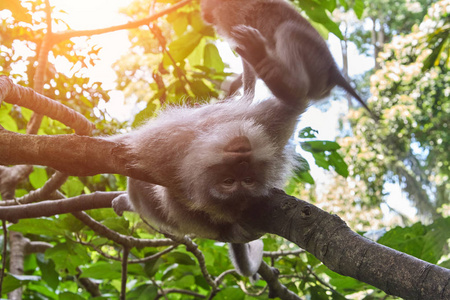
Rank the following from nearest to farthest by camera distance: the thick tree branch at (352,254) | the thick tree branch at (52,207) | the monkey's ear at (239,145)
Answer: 1. the thick tree branch at (352,254)
2. the monkey's ear at (239,145)
3. the thick tree branch at (52,207)

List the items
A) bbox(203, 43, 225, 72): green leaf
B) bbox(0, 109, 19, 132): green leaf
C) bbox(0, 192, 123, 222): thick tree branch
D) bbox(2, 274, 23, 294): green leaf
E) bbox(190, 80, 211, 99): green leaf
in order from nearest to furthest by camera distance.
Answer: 1. bbox(0, 192, 123, 222): thick tree branch
2. bbox(2, 274, 23, 294): green leaf
3. bbox(0, 109, 19, 132): green leaf
4. bbox(190, 80, 211, 99): green leaf
5. bbox(203, 43, 225, 72): green leaf

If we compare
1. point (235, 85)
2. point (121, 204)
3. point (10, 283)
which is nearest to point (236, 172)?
point (121, 204)

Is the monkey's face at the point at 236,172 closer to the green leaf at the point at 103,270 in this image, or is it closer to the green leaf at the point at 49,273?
the green leaf at the point at 103,270

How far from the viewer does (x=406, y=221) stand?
19.1 meters

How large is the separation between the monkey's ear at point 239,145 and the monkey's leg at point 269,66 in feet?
1.46

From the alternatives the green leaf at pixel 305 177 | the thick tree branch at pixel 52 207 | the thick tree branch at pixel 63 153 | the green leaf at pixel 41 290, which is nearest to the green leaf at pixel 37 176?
the green leaf at pixel 41 290

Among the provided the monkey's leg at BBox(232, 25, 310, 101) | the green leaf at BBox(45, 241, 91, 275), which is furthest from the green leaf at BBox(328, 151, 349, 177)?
the green leaf at BBox(45, 241, 91, 275)

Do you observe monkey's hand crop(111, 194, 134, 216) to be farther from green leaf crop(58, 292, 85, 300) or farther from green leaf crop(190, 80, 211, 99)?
green leaf crop(190, 80, 211, 99)

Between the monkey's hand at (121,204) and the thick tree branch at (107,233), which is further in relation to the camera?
the thick tree branch at (107,233)

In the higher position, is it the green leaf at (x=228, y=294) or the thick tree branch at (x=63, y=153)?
the thick tree branch at (x=63, y=153)

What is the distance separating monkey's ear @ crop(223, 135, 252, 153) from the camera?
1975 mm

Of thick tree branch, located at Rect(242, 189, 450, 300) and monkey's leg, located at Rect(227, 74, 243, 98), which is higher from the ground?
monkey's leg, located at Rect(227, 74, 243, 98)

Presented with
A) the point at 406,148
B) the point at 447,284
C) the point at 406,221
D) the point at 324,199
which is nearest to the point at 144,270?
the point at 447,284

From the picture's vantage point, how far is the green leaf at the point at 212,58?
4150 mm
